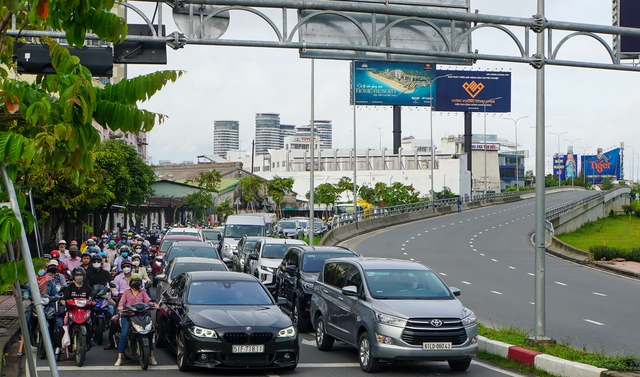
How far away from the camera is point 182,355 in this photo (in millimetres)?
12977

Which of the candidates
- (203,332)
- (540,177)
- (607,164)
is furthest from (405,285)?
(607,164)

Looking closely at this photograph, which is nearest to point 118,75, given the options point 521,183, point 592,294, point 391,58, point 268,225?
point 268,225

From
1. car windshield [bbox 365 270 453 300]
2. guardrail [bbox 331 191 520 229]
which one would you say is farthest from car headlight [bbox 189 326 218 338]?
guardrail [bbox 331 191 520 229]

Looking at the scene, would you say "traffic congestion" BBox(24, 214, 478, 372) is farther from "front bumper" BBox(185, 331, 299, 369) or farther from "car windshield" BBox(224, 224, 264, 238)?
"car windshield" BBox(224, 224, 264, 238)

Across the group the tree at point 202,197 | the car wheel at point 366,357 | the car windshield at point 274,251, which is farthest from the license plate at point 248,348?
the tree at point 202,197

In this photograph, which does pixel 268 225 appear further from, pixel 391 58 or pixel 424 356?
pixel 424 356

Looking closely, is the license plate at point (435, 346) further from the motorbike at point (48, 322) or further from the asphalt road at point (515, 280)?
the motorbike at point (48, 322)

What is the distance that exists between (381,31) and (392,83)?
58146mm

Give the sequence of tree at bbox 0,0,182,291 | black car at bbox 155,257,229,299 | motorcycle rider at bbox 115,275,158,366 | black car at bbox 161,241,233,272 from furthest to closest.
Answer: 1. black car at bbox 161,241,233,272
2. black car at bbox 155,257,229,299
3. motorcycle rider at bbox 115,275,158,366
4. tree at bbox 0,0,182,291

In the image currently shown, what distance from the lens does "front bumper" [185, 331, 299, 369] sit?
12.6 m

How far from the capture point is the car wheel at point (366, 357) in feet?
42.2

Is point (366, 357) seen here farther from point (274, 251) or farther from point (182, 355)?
point (274, 251)

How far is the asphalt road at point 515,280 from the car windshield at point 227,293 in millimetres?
5748

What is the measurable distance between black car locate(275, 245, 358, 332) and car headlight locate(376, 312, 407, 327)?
5.05 m
